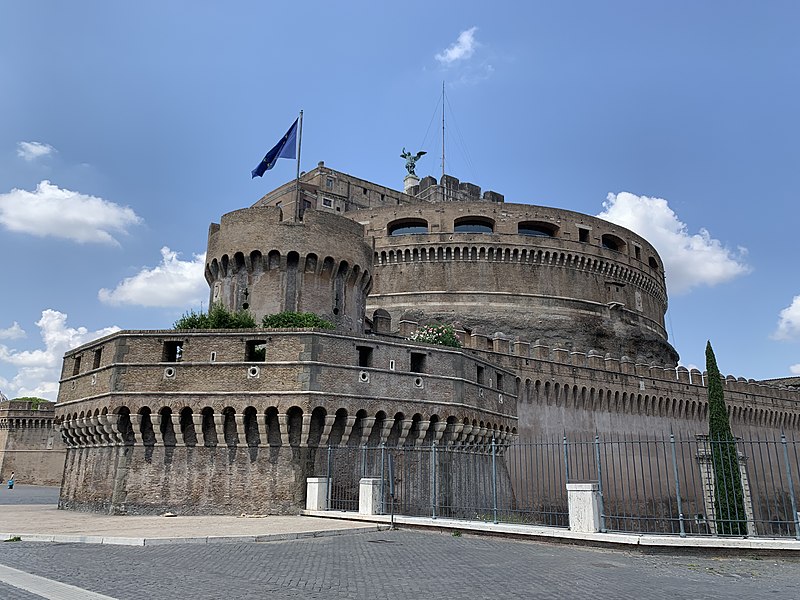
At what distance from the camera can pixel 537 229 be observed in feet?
171

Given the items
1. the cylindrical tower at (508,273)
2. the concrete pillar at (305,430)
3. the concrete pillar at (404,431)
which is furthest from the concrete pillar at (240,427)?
the cylindrical tower at (508,273)

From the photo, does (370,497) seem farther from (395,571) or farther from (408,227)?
(408,227)

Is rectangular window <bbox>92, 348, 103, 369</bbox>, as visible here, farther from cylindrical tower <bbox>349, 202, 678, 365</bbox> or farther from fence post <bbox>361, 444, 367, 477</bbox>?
cylindrical tower <bbox>349, 202, 678, 365</bbox>

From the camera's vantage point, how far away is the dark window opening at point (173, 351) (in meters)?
21.0

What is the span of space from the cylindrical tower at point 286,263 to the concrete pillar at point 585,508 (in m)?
15.7

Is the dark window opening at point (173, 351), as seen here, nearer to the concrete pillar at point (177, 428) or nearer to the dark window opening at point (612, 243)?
the concrete pillar at point (177, 428)

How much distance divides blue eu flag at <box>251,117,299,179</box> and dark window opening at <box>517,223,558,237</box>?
25.3 metres

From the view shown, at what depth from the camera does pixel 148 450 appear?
66.8 feet

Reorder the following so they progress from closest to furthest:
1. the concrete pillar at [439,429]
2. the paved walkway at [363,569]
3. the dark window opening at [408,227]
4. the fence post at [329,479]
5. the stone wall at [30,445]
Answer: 1. the paved walkway at [363,569]
2. the fence post at [329,479]
3. the concrete pillar at [439,429]
4. the dark window opening at [408,227]
5. the stone wall at [30,445]

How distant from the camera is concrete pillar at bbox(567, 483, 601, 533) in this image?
43.3ft

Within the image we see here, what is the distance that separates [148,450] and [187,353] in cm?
322

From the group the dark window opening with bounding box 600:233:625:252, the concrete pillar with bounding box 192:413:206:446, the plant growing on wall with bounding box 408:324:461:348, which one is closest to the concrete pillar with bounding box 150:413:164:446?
the concrete pillar with bounding box 192:413:206:446


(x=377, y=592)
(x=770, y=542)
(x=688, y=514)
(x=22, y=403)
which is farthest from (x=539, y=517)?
(x=22, y=403)

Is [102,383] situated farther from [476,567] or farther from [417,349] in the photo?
[476,567]
